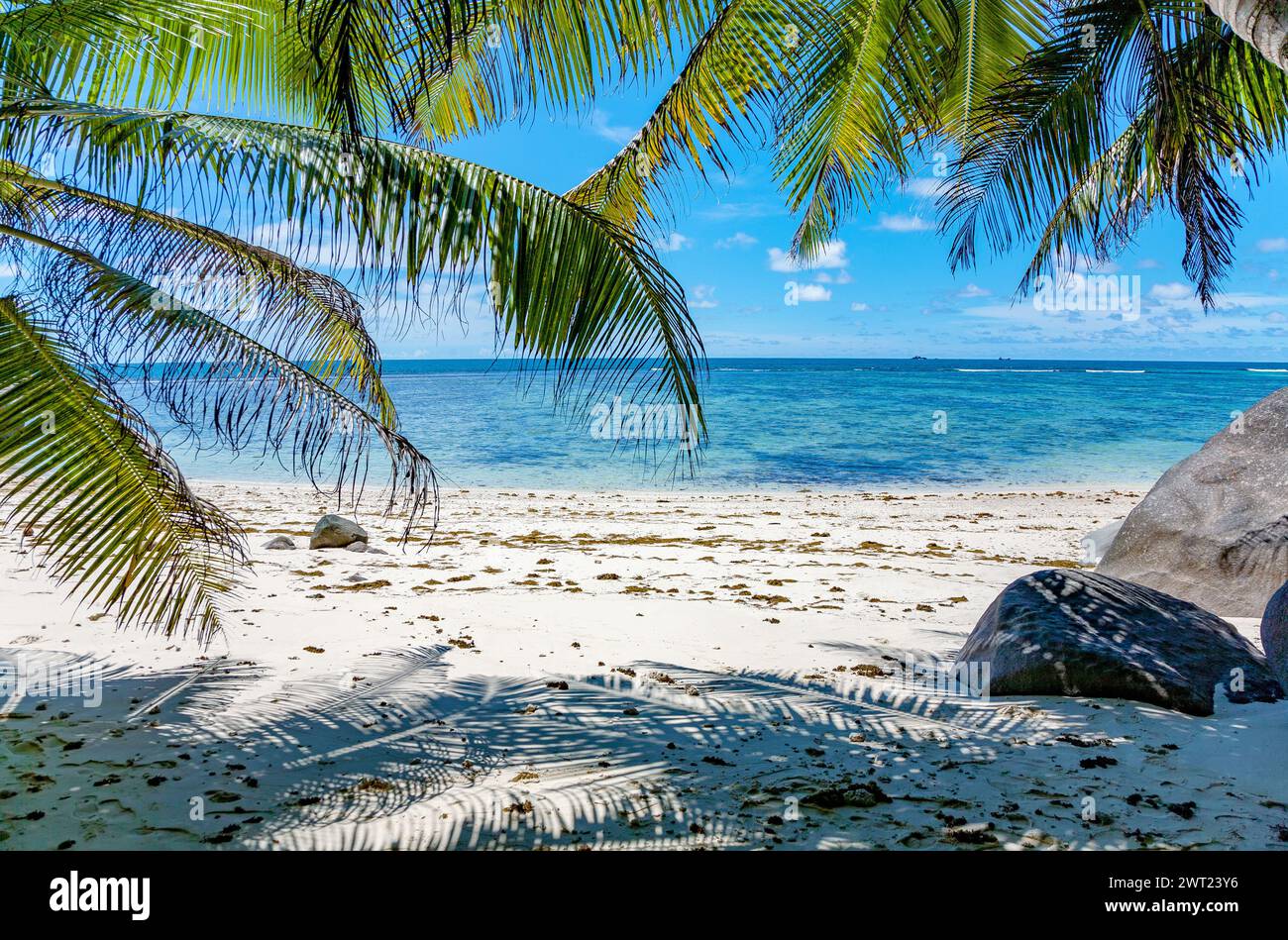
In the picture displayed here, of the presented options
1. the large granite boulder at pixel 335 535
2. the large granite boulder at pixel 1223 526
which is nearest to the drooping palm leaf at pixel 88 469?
the large granite boulder at pixel 335 535

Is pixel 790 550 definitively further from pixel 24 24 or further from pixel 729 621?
pixel 24 24

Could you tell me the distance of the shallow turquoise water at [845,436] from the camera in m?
20.9

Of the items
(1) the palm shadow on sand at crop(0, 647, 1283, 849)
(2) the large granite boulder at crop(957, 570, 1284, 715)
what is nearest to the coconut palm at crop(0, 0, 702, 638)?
(1) the palm shadow on sand at crop(0, 647, 1283, 849)

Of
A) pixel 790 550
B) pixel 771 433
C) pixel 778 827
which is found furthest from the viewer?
pixel 771 433

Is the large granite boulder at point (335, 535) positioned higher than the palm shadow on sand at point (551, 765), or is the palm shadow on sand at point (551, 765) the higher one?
the large granite boulder at point (335, 535)

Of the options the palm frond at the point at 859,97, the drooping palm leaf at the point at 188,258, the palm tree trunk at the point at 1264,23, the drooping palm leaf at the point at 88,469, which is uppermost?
the palm frond at the point at 859,97

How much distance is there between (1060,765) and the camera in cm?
343

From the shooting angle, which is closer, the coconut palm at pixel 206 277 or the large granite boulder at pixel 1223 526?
the coconut palm at pixel 206 277

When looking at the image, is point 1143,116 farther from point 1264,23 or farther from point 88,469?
point 88,469

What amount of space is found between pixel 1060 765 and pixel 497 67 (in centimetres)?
448

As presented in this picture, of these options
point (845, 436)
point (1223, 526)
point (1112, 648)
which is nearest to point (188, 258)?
point (1112, 648)

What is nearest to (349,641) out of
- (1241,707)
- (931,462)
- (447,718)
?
Result: (447,718)

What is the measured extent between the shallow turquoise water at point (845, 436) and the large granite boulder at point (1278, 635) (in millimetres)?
3486

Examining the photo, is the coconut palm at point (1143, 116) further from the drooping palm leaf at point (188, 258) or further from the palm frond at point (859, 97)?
the drooping palm leaf at point (188, 258)
